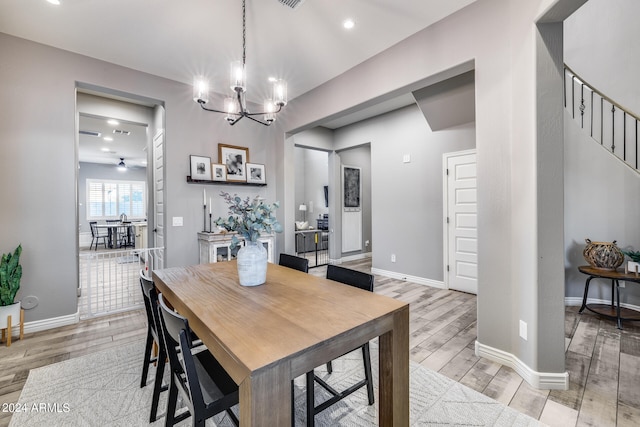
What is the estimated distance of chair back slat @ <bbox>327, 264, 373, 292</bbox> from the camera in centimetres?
172

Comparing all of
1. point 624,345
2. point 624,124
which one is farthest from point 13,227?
point 624,124

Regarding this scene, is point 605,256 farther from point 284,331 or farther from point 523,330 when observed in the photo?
point 284,331

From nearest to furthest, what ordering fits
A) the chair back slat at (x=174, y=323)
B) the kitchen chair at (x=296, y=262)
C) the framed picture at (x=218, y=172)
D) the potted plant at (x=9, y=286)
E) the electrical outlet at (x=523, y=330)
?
the chair back slat at (x=174, y=323), the electrical outlet at (x=523, y=330), the kitchen chair at (x=296, y=262), the potted plant at (x=9, y=286), the framed picture at (x=218, y=172)

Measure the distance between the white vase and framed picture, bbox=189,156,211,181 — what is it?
2.45m

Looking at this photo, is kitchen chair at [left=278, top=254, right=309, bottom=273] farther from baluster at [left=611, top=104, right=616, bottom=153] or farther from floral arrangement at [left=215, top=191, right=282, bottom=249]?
baluster at [left=611, top=104, right=616, bottom=153]

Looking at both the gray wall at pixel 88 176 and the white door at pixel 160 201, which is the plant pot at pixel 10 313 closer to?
the white door at pixel 160 201

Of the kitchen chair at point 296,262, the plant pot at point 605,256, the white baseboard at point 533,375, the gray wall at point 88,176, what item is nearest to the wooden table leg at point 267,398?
the kitchen chair at point 296,262

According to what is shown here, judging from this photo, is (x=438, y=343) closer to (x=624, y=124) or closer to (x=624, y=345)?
(x=624, y=345)

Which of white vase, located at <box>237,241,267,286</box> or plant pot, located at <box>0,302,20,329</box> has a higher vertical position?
white vase, located at <box>237,241,267,286</box>

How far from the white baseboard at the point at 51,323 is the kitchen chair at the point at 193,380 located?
8.43ft

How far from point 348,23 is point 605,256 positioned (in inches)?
146

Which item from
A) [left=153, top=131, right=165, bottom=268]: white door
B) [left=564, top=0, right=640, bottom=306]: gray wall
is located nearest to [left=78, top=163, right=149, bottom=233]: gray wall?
[left=153, top=131, right=165, bottom=268]: white door

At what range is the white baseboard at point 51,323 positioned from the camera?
2.80 meters

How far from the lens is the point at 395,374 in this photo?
128 centimetres
